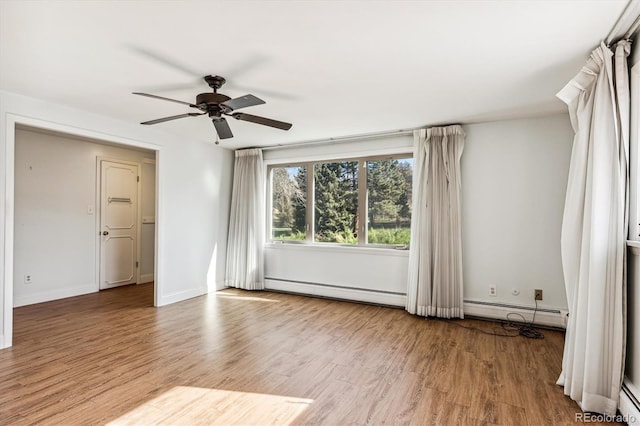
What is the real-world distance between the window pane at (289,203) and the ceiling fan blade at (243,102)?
2.71 metres

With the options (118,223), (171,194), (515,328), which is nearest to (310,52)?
(171,194)

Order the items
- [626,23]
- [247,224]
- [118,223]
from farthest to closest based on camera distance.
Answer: [118,223] → [247,224] → [626,23]

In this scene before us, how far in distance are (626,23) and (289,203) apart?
4314mm

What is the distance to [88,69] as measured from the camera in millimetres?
2594

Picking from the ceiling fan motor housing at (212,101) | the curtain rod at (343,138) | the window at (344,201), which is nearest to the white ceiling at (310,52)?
the ceiling fan motor housing at (212,101)

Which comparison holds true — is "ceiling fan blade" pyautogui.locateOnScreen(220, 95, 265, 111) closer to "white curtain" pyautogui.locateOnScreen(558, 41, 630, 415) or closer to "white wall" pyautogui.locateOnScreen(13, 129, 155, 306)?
"white curtain" pyautogui.locateOnScreen(558, 41, 630, 415)

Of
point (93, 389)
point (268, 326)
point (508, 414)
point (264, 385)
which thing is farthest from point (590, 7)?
point (93, 389)

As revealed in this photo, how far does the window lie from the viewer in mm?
4617

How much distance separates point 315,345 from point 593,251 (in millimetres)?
2318

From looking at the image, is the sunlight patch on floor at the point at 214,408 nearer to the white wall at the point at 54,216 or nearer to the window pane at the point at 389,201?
the window pane at the point at 389,201

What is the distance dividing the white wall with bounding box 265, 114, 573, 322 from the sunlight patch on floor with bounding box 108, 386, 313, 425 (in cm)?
268

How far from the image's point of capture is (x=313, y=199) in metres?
5.26

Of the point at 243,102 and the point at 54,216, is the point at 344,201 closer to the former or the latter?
the point at 243,102

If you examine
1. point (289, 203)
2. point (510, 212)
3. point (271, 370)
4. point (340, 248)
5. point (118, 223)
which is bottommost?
point (271, 370)
